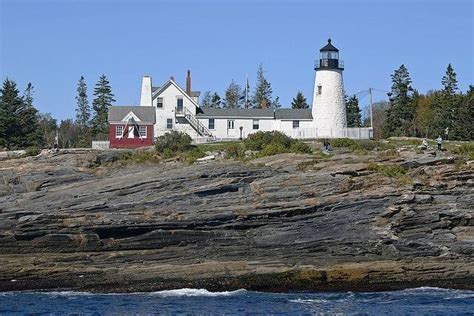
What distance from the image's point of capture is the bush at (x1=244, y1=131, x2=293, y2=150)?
46250 mm

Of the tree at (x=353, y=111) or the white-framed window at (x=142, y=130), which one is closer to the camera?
the white-framed window at (x=142, y=130)

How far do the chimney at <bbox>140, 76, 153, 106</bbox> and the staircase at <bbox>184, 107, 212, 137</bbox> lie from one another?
2.83 meters

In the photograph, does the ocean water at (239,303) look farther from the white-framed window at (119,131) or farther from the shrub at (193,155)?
the white-framed window at (119,131)

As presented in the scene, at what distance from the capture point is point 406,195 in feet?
118

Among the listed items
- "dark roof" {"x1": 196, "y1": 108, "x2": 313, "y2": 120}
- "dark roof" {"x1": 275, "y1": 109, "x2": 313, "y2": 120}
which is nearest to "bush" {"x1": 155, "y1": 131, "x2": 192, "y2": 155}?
"dark roof" {"x1": 196, "y1": 108, "x2": 313, "y2": 120}

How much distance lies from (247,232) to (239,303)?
6.26 m

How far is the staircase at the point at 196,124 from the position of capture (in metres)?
59.6

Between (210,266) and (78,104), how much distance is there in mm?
66550

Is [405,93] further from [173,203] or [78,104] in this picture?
[173,203]

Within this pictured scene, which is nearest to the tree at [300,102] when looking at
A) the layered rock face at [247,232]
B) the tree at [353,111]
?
the tree at [353,111]

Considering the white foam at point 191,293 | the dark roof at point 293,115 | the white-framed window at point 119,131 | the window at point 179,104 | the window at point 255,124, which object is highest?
the window at point 179,104

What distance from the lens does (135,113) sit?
56.4 metres

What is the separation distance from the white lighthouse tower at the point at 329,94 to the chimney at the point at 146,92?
40.5 feet

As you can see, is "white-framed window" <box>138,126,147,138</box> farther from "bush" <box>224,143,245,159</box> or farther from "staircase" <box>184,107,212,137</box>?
"bush" <box>224,143,245,159</box>
